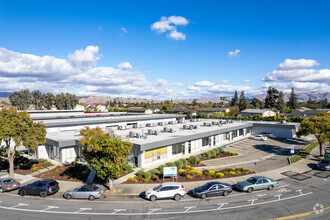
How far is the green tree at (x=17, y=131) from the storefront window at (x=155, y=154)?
15.4 metres

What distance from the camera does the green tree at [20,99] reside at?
11531 cm

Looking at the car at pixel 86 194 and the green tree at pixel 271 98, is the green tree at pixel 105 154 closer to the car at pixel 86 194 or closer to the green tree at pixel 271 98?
the car at pixel 86 194

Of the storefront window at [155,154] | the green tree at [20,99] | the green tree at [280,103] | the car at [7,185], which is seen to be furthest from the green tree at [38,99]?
the green tree at [280,103]

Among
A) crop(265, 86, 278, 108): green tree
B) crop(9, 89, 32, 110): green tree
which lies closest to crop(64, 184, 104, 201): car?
crop(265, 86, 278, 108): green tree

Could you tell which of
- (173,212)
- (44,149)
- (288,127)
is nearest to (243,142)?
(288,127)

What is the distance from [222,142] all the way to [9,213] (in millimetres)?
40773

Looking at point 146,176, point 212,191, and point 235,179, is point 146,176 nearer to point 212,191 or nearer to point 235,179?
point 212,191

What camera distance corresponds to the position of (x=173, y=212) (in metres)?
17.4

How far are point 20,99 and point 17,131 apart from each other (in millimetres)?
111711

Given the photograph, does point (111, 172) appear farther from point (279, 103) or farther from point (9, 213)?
point (279, 103)

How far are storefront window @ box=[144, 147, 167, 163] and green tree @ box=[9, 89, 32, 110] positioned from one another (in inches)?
4688

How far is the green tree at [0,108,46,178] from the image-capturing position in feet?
84.0

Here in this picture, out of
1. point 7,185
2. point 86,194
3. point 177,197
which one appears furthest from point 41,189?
point 177,197

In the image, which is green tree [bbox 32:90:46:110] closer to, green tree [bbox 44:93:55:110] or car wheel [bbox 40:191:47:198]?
green tree [bbox 44:93:55:110]
